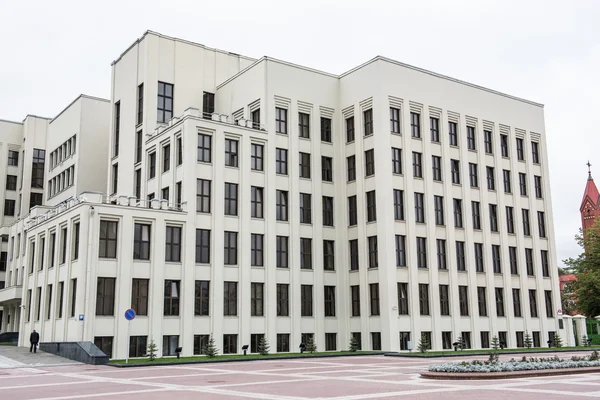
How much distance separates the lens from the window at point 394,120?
4953 centimetres

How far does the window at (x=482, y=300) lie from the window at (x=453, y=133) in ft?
39.4

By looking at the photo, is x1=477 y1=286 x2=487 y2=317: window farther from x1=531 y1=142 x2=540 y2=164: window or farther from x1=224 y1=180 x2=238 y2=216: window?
x1=224 y1=180 x2=238 y2=216: window

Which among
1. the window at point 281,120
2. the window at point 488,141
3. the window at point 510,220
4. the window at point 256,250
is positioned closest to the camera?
the window at point 256,250

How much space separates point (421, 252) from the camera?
160 feet

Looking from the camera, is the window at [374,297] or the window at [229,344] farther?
the window at [374,297]

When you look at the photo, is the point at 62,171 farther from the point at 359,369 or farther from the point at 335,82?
the point at 359,369

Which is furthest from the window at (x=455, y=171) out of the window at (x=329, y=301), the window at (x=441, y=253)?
the window at (x=329, y=301)

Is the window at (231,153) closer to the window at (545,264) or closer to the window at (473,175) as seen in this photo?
the window at (473,175)

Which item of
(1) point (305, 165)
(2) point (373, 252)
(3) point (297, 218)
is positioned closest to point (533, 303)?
(2) point (373, 252)

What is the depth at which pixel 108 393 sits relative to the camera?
2020 cm

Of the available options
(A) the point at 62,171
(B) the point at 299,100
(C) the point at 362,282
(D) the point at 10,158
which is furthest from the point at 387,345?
(D) the point at 10,158

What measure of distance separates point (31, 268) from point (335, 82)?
92.2ft

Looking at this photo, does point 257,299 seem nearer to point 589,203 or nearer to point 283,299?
point 283,299

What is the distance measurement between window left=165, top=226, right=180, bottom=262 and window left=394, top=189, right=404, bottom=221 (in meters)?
16.1
